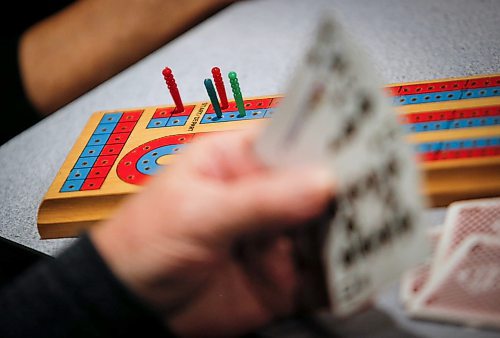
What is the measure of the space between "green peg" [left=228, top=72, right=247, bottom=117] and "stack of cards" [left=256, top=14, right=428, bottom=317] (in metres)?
0.45

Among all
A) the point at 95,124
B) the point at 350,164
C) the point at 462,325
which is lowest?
the point at 462,325

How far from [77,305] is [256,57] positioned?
2.67ft

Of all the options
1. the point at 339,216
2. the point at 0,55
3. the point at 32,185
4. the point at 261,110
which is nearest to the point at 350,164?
the point at 339,216

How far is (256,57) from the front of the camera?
1.24m

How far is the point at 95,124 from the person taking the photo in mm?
1043

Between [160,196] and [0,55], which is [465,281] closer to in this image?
[160,196]

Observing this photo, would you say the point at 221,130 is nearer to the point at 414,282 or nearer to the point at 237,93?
the point at 237,93

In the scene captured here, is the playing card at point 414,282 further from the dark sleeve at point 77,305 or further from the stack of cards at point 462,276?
the dark sleeve at point 77,305

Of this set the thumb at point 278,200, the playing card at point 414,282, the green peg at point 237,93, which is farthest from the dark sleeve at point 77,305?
the green peg at point 237,93

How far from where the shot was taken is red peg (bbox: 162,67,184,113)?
39.0 inches

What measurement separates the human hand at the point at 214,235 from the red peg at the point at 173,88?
447mm

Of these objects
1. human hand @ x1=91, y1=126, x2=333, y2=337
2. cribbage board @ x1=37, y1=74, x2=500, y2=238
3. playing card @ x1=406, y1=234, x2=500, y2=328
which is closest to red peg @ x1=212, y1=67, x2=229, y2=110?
cribbage board @ x1=37, y1=74, x2=500, y2=238

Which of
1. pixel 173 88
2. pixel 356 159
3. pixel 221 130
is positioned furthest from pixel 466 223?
pixel 173 88

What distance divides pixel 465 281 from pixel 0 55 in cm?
98
